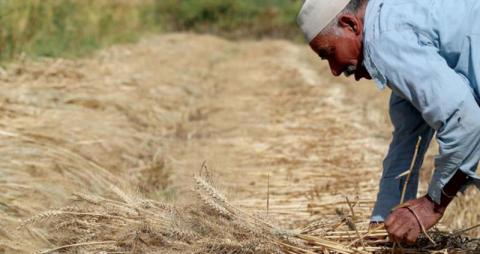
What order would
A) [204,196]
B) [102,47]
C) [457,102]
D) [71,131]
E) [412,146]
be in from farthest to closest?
[102,47], [71,131], [412,146], [204,196], [457,102]

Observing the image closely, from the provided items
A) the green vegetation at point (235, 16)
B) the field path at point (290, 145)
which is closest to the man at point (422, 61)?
the field path at point (290, 145)

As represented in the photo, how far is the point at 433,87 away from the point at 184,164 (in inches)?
134

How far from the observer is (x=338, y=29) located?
8.99 feet

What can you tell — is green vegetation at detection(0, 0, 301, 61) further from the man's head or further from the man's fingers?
the man's fingers

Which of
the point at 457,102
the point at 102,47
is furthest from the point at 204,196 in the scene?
the point at 102,47

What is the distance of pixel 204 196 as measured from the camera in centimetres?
296

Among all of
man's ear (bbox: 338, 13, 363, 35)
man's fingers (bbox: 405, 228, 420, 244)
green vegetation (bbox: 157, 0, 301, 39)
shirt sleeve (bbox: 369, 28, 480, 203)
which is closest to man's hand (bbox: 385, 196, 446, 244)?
man's fingers (bbox: 405, 228, 420, 244)

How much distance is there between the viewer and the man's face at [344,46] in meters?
2.73

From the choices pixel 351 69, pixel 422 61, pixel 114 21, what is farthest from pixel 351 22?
pixel 114 21

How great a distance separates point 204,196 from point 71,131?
2850mm

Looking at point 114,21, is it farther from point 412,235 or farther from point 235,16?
point 412,235

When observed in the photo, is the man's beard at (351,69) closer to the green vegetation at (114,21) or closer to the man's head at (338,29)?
the man's head at (338,29)

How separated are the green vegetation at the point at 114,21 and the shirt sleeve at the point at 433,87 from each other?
5.49 metres

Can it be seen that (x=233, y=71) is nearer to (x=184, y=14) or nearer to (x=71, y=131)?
(x=71, y=131)
